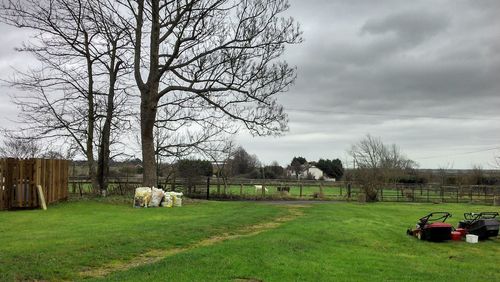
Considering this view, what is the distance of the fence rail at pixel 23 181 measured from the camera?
64.6ft

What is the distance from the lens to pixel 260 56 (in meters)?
24.4

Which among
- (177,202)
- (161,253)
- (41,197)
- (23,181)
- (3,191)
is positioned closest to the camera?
(161,253)

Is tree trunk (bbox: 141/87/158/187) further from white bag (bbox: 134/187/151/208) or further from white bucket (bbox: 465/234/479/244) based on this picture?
white bucket (bbox: 465/234/479/244)

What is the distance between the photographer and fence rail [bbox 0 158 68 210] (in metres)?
19.7

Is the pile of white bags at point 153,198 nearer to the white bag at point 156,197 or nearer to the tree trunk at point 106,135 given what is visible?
the white bag at point 156,197

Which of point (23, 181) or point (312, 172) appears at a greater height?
point (23, 181)

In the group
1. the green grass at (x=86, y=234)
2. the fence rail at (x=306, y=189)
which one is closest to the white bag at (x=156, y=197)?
the green grass at (x=86, y=234)

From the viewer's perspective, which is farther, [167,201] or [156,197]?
[167,201]

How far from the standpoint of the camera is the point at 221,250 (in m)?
10.7

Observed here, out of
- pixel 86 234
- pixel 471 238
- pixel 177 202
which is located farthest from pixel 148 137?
pixel 471 238

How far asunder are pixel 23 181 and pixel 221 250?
12.8 meters

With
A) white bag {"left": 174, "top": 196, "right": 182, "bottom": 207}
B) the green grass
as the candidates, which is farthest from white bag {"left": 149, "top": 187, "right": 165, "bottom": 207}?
the green grass

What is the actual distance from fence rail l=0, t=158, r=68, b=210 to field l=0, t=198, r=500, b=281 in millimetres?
1888

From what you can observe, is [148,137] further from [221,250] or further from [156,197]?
[221,250]
